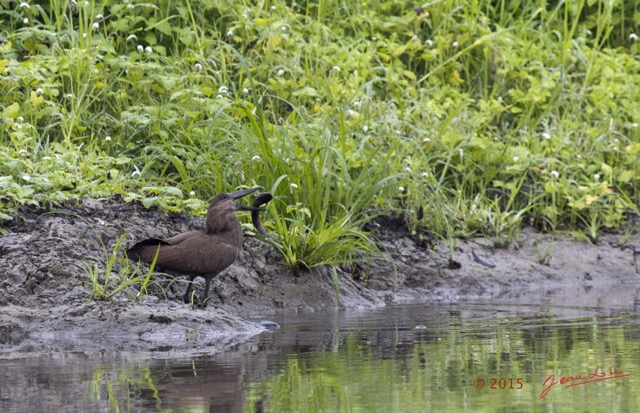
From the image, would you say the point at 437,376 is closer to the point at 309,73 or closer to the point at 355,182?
the point at 355,182

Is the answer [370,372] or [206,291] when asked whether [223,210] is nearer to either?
[206,291]

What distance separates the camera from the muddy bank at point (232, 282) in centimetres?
668

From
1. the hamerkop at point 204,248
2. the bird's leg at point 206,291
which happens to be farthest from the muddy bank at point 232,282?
the hamerkop at point 204,248

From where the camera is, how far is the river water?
15.7ft

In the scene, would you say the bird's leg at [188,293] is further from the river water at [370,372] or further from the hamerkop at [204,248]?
the river water at [370,372]

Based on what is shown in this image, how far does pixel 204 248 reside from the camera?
7.45 meters

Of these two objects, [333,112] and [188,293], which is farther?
[333,112]

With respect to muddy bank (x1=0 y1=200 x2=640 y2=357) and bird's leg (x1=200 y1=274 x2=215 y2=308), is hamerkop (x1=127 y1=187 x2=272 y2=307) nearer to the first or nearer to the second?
bird's leg (x1=200 y1=274 x2=215 y2=308)

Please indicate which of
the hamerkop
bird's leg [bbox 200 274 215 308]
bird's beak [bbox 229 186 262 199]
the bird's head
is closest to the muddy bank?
bird's leg [bbox 200 274 215 308]

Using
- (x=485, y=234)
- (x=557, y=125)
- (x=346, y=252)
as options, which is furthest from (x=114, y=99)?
(x=557, y=125)

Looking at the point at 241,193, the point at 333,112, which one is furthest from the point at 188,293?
the point at 333,112

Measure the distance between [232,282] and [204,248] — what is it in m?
0.81

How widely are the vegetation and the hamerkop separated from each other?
0.63 meters

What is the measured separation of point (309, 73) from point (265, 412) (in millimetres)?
6287
